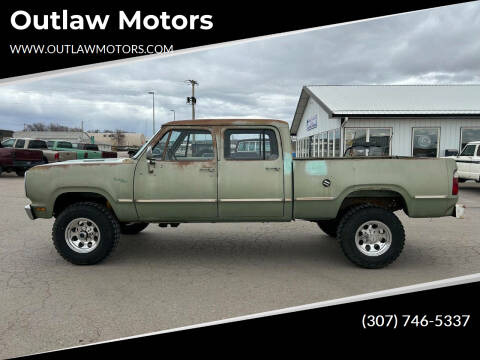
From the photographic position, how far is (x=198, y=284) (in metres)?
4.12

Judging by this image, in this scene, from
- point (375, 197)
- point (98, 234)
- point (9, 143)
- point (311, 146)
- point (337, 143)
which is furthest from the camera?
point (311, 146)

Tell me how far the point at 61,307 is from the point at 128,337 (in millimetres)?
982

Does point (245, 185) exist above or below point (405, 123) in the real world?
below

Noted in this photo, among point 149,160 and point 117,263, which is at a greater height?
point 149,160

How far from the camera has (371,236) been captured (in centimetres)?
480

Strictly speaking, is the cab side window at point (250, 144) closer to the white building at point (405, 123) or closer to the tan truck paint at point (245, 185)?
the tan truck paint at point (245, 185)

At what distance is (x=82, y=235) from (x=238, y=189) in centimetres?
224

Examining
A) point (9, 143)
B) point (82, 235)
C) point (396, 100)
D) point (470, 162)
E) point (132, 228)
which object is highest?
point (396, 100)

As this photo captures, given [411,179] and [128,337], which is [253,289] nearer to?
[128,337]

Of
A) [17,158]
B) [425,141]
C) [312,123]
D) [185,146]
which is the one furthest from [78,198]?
[312,123]

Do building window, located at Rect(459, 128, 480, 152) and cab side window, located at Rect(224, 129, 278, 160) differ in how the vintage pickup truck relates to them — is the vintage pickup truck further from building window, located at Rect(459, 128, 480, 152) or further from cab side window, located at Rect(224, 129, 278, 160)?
building window, located at Rect(459, 128, 480, 152)

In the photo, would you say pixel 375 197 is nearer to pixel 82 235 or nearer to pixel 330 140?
pixel 82 235

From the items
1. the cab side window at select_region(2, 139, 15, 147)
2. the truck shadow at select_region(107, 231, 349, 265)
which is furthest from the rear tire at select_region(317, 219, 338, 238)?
the cab side window at select_region(2, 139, 15, 147)

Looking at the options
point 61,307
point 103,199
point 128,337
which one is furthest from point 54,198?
point 128,337
